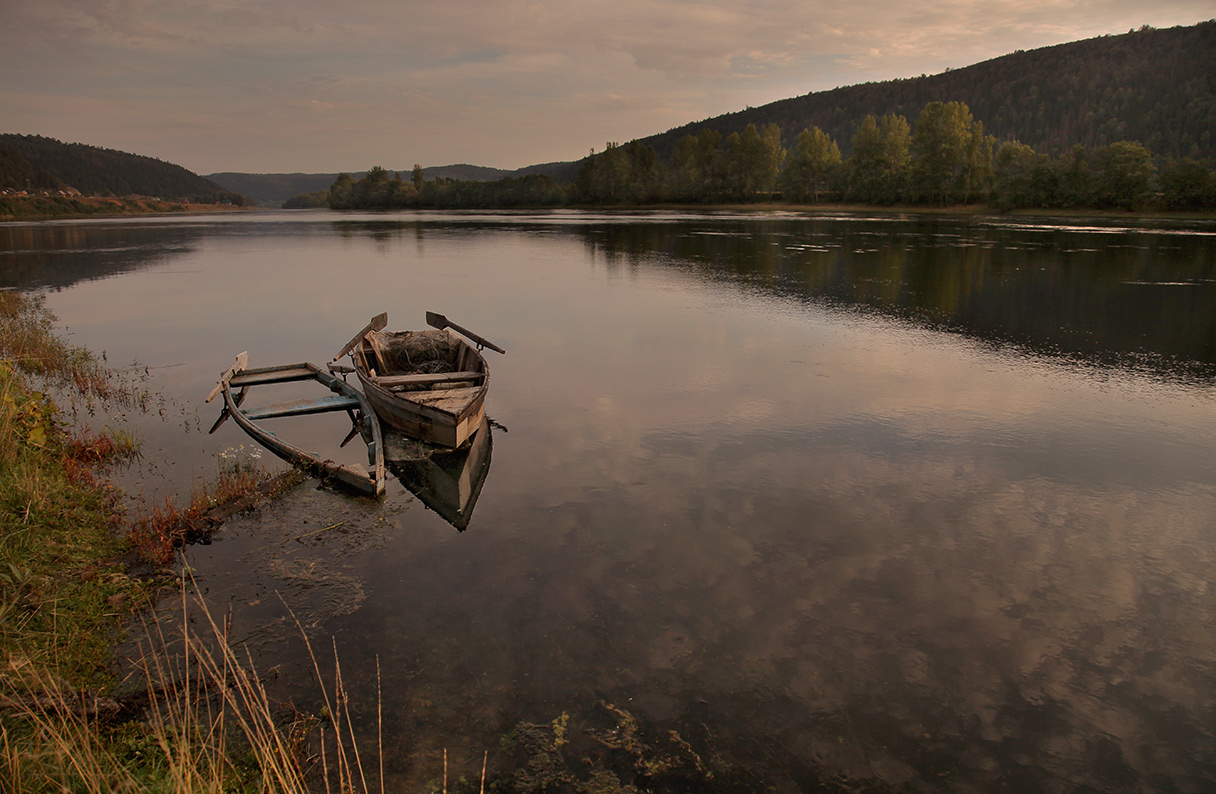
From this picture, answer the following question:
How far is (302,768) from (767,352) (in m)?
Answer: 16.4

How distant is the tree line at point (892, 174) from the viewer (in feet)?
256

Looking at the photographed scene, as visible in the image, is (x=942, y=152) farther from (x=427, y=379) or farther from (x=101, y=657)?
(x=101, y=657)

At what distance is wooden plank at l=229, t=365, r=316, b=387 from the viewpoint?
16263 millimetres

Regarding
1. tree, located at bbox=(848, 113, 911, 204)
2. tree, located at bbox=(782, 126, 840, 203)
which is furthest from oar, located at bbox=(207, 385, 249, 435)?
tree, located at bbox=(782, 126, 840, 203)

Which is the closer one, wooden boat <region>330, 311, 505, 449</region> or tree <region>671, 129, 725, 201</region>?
wooden boat <region>330, 311, 505, 449</region>

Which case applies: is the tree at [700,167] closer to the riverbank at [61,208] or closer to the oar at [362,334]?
the riverbank at [61,208]

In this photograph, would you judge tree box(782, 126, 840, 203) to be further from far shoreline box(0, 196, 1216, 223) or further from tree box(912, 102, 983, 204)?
tree box(912, 102, 983, 204)

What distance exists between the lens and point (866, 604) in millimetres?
7734

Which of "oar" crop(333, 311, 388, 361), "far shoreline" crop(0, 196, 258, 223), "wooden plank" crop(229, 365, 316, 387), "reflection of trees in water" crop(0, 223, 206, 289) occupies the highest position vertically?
"far shoreline" crop(0, 196, 258, 223)

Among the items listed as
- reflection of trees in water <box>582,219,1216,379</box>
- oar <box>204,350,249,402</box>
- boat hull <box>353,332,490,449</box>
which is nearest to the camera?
boat hull <box>353,332,490,449</box>

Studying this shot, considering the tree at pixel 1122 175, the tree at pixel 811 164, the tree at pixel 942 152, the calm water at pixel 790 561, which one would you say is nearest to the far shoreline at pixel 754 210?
the tree at pixel 1122 175

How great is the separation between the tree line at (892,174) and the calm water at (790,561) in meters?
74.4

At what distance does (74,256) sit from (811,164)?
10730 centimetres

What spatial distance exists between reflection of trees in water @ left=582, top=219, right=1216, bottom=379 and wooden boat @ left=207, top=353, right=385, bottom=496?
1857 cm
